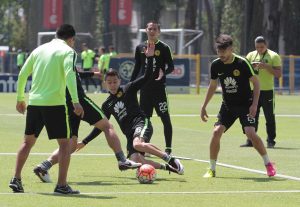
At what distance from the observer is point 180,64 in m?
47.0

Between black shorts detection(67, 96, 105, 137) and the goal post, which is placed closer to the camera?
black shorts detection(67, 96, 105, 137)

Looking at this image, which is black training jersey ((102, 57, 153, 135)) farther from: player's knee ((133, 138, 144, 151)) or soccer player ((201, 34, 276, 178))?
soccer player ((201, 34, 276, 178))

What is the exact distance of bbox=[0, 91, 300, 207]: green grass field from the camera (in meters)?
11.8

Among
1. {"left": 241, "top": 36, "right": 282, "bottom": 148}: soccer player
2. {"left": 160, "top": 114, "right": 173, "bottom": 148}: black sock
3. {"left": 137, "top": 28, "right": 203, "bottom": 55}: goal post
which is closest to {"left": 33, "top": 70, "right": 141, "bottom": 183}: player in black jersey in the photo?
{"left": 160, "top": 114, "right": 173, "bottom": 148}: black sock

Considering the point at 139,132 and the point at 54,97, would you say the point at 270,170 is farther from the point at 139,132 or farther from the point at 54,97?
the point at 54,97

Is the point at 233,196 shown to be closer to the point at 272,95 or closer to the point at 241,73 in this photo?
the point at 241,73

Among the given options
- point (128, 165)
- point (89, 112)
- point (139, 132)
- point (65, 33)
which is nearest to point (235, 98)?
point (139, 132)

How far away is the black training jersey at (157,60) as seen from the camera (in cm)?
1712

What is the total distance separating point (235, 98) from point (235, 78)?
0.33 metres

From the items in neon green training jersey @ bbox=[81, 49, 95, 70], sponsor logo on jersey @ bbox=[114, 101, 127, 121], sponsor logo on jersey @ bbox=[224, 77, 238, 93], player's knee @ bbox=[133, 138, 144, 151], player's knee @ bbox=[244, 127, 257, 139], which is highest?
sponsor logo on jersey @ bbox=[224, 77, 238, 93]

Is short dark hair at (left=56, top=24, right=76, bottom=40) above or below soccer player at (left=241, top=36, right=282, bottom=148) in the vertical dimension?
above

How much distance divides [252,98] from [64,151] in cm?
352

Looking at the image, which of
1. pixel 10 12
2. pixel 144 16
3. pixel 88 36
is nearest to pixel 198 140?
pixel 88 36

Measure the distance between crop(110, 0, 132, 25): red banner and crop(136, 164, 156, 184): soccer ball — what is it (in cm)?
4506
